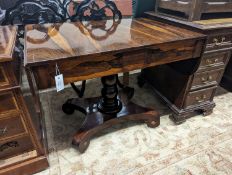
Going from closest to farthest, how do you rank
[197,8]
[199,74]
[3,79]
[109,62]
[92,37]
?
1. [3,79]
2. [109,62]
3. [92,37]
4. [197,8]
5. [199,74]

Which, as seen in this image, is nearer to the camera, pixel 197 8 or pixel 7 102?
pixel 7 102

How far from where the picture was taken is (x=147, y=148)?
1287 mm

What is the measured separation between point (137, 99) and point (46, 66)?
112 centimetres

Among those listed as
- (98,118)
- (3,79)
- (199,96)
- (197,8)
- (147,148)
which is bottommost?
(147,148)

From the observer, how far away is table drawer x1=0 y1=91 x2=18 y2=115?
852 millimetres

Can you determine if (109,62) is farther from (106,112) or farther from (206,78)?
(206,78)

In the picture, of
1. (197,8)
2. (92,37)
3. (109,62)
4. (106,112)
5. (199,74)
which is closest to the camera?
(109,62)

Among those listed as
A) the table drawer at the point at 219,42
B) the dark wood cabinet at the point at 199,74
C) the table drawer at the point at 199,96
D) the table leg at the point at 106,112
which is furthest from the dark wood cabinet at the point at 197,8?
the table leg at the point at 106,112

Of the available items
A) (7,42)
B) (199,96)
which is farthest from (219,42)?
(7,42)

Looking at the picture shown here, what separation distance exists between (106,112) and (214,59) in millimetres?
848

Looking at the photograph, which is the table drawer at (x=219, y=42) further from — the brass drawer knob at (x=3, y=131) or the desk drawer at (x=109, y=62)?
the brass drawer knob at (x=3, y=131)

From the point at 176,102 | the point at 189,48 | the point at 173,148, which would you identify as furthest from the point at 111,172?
the point at 189,48

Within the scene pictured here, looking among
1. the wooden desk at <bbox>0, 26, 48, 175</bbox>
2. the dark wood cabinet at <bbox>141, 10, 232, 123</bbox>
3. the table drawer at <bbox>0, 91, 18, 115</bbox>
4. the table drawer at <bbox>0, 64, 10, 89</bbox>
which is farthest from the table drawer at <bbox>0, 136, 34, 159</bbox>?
the dark wood cabinet at <bbox>141, 10, 232, 123</bbox>

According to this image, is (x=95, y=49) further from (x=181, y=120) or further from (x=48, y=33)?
(x=181, y=120)
